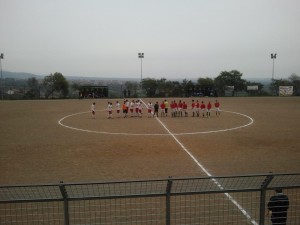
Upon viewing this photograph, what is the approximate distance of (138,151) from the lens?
15289mm

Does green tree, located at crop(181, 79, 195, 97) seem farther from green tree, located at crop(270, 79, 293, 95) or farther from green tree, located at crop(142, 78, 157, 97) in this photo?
green tree, located at crop(270, 79, 293, 95)

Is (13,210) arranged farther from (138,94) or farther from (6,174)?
(138,94)

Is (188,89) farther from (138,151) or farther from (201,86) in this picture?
(138,151)

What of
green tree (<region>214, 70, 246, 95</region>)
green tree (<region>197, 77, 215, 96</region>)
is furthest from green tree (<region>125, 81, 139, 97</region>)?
green tree (<region>214, 70, 246, 95</region>)

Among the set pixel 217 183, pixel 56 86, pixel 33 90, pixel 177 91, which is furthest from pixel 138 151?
pixel 33 90

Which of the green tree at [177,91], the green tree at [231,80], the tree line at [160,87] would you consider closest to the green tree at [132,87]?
the tree line at [160,87]

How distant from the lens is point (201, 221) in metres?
7.23

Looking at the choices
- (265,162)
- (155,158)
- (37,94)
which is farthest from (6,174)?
(37,94)

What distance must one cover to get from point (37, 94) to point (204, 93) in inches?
1302

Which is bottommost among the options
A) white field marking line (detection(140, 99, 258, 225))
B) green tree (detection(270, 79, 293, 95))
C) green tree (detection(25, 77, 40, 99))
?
white field marking line (detection(140, 99, 258, 225))

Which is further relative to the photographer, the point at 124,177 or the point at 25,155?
the point at 25,155

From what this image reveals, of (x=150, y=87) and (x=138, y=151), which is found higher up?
(x=150, y=87)

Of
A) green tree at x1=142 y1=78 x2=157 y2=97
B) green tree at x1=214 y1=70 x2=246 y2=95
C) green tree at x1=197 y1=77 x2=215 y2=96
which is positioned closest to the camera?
green tree at x1=197 y1=77 x2=215 y2=96

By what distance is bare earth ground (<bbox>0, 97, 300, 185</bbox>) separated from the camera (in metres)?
11.9
